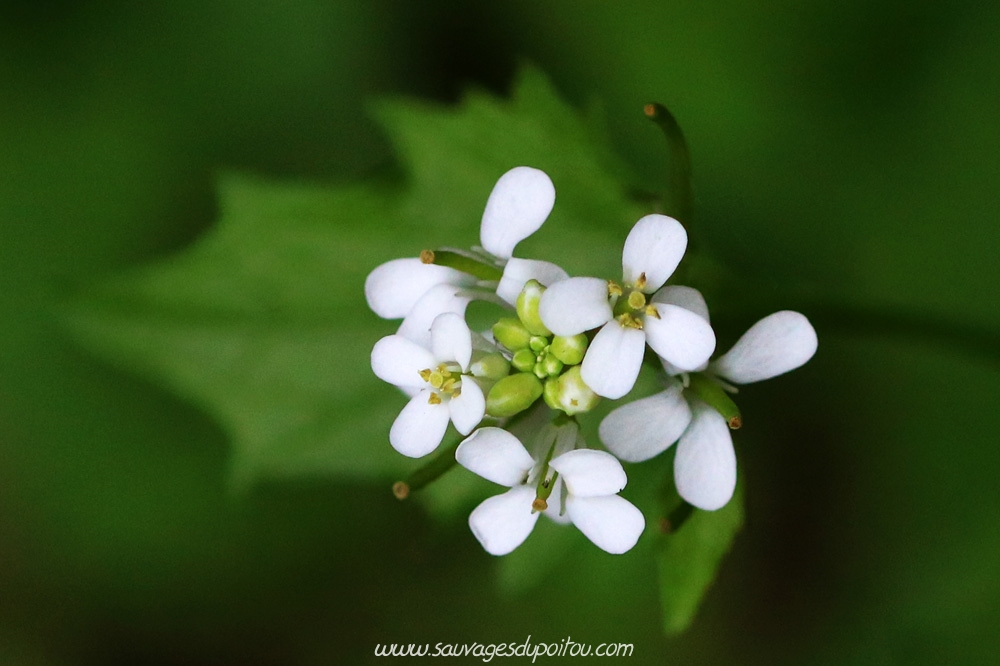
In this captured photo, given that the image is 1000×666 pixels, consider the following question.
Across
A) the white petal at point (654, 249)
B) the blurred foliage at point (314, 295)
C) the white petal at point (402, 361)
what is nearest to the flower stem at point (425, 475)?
the white petal at point (402, 361)

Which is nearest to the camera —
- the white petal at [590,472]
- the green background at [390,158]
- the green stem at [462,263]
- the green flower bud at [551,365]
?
the white petal at [590,472]

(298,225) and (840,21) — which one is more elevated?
(840,21)

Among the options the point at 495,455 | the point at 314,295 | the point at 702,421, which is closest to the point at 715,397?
the point at 702,421

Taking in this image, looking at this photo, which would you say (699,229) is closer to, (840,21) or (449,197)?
(840,21)

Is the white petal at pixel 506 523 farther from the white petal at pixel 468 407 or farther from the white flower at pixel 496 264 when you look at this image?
the white flower at pixel 496 264

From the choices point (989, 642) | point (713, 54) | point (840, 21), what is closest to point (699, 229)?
point (713, 54)

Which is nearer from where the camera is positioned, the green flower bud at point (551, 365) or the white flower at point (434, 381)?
the white flower at point (434, 381)

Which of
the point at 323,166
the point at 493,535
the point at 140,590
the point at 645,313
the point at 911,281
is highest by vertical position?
the point at 323,166
